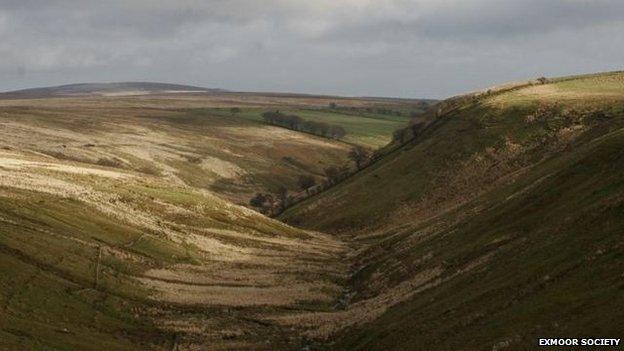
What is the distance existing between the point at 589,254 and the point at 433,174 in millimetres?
81228

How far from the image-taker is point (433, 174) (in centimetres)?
11950

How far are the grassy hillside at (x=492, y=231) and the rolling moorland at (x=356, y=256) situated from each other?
224mm

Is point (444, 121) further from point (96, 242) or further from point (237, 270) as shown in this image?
point (96, 242)

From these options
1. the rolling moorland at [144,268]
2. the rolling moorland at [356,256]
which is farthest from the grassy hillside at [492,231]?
the rolling moorland at [144,268]

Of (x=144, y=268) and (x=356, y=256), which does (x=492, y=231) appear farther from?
(x=144, y=268)

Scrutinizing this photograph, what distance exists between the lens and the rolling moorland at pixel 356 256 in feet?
128

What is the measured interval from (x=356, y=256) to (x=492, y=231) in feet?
108

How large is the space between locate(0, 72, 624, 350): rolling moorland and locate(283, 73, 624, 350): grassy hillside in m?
0.22

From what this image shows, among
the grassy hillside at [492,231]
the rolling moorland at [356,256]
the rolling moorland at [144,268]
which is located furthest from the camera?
the rolling moorland at [144,268]

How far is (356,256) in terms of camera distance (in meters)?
90.8

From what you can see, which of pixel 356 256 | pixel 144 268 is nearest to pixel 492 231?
pixel 356 256

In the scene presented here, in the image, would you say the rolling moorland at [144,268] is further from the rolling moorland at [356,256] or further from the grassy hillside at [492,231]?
the grassy hillside at [492,231]

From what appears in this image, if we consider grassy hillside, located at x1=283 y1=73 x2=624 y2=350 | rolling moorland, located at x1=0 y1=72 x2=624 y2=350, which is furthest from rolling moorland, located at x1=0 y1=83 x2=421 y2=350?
grassy hillside, located at x1=283 y1=73 x2=624 y2=350

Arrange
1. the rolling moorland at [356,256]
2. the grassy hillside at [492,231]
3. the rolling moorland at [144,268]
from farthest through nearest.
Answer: the rolling moorland at [144,268] → the rolling moorland at [356,256] → the grassy hillside at [492,231]
